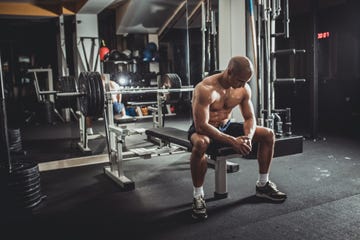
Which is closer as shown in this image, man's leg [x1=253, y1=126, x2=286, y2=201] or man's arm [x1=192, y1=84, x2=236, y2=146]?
man's arm [x1=192, y1=84, x2=236, y2=146]

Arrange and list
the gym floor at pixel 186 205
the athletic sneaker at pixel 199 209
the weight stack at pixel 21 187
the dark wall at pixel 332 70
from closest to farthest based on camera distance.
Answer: the gym floor at pixel 186 205 < the athletic sneaker at pixel 199 209 < the weight stack at pixel 21 187 < the dark wall at pixel 332 70

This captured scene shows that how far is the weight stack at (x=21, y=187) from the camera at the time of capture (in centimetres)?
226

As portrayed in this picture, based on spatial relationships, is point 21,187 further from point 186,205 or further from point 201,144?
point 201,144

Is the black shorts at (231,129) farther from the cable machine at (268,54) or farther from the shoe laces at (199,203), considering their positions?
the cable machine at (268,54)

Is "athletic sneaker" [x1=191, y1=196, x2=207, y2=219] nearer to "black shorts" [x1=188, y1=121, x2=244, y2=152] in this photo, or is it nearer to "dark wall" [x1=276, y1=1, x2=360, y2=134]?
"black shorts" [x1=188, y1=121, x2=244, y2=152]

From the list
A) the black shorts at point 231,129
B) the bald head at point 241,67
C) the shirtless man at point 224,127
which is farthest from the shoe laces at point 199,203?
the bald head at point 241,67

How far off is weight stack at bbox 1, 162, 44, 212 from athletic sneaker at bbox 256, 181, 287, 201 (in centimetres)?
156

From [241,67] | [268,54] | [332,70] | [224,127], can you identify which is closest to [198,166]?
[224,127]

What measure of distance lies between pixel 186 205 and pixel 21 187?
3.62 ft

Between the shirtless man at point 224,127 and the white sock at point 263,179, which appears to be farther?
the white sock at point 263,179

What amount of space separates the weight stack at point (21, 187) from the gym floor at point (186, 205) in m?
0.06

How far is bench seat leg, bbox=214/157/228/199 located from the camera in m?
2.46

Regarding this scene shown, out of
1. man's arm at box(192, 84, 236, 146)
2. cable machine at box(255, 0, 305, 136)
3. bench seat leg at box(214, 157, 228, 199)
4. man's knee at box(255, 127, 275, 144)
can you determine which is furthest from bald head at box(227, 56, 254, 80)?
cable machine at box(255, 0, 305, 136)

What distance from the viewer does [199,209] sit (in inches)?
85.6
